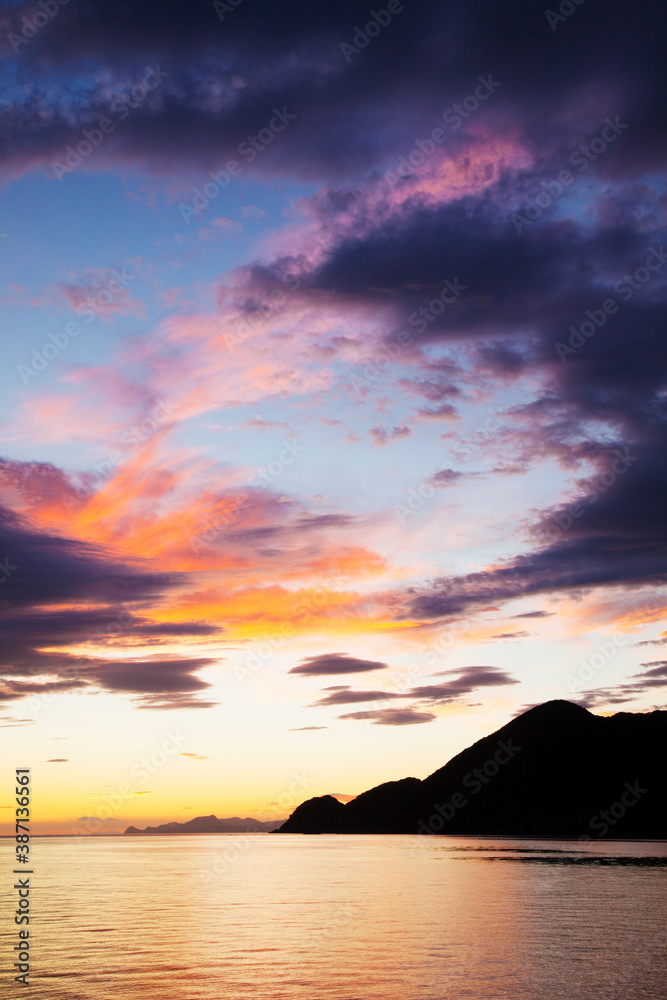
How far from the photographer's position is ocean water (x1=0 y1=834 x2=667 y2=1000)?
131ft

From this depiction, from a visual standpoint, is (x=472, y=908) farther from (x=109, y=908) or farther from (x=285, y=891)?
(x=109, y=908)

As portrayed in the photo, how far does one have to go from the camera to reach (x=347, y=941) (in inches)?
2160

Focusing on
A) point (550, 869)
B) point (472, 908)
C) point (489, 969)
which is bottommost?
point (550, 869)

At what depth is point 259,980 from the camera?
1650 inches

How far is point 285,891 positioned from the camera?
96.0 metres

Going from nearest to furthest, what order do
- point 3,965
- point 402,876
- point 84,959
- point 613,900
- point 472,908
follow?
1. point 3,965
2. point 84,959
3. point 472,908
4. point 613,900
5. point 402,876

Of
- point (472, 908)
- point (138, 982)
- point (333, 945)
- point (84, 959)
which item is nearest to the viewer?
point (138, 982)

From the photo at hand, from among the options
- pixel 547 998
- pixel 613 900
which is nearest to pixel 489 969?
pixel 547 998

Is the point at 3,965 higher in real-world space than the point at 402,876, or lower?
higher

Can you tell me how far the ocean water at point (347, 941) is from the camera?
131ft

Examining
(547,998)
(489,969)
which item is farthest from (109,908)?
(547,998)

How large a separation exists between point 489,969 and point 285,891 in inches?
2276

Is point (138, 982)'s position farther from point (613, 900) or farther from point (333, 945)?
point (613, 900)

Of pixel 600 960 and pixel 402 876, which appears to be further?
pixel 402 876
